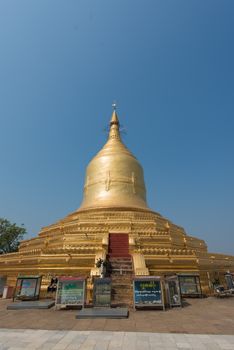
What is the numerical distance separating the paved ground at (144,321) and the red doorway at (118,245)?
6.14m

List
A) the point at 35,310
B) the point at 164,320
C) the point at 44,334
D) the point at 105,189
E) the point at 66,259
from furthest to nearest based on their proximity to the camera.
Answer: the point at 105,189 → the point at 66,259 → the point at 35,310 → the point at 164,320 → the point at 44,334

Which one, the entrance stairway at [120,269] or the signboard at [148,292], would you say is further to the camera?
the entrance stairway at [120,269]

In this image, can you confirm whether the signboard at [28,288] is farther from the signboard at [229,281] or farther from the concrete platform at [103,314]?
the signboard at [229,281]

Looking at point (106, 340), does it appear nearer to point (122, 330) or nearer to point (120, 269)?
point (122, 330)

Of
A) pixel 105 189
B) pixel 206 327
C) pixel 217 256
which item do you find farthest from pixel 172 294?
pixel 105 189

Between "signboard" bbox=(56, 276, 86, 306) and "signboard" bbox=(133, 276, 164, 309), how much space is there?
2255mm

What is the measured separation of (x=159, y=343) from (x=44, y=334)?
Result: 3.14 meters

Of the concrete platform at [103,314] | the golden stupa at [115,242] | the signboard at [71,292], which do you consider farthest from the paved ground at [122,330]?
the golden stupa at [115,242]

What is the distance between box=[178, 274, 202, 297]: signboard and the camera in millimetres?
13383

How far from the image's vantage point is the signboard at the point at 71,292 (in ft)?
35.0

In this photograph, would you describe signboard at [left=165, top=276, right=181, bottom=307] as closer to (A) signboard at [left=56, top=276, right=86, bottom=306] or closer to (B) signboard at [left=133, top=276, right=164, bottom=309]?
(B) signboard at [left=133, top=276, right=164, bottom=309]

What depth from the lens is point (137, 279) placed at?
10695 millimetres

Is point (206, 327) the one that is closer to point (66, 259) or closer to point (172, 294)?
point (172, 294)

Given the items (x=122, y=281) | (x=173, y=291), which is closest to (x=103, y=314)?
(x=173, y=291)
